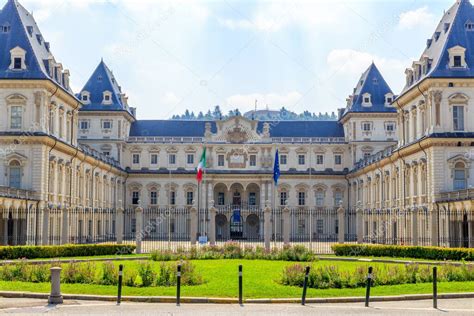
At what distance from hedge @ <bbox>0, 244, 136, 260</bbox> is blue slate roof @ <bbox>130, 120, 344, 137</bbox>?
49.4 m

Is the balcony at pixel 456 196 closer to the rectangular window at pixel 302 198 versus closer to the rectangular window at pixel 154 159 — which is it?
the rectangular window at pixel 302 198

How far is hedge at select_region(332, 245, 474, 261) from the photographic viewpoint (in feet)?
105

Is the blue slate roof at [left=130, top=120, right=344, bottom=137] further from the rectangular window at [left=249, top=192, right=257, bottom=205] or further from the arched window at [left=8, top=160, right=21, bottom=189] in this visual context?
the arched window at [left=8, top=160, right=21, bottom=189]

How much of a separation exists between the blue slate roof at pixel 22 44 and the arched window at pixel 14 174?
19.8 feet

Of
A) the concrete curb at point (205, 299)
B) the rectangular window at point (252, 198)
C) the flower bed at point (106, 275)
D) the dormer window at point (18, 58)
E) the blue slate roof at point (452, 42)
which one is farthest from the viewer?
the rectangular window at point (252, 198)

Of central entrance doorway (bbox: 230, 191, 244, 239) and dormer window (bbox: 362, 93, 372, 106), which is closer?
central entrance doorway (bbox: 230, 191, 244, 239)

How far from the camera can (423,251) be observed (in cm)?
3412

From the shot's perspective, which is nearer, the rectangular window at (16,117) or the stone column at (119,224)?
the stone column at (119,224)

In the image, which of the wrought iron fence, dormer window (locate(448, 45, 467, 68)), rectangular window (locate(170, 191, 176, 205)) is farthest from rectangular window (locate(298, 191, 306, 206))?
dormer window (locate(448, 45, 467, 68))

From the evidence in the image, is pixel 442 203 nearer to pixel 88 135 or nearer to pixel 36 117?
pixel 36 117

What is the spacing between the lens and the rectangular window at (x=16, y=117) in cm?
4781

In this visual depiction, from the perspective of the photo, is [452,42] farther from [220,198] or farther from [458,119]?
[220,198]

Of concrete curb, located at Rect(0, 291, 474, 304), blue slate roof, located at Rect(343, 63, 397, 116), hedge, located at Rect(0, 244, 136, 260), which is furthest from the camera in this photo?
blue slate roof, located at Rect(343, 63, 397, 116)

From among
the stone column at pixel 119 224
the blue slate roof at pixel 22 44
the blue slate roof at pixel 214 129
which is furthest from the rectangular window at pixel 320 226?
the stone column at pixel 119 224
